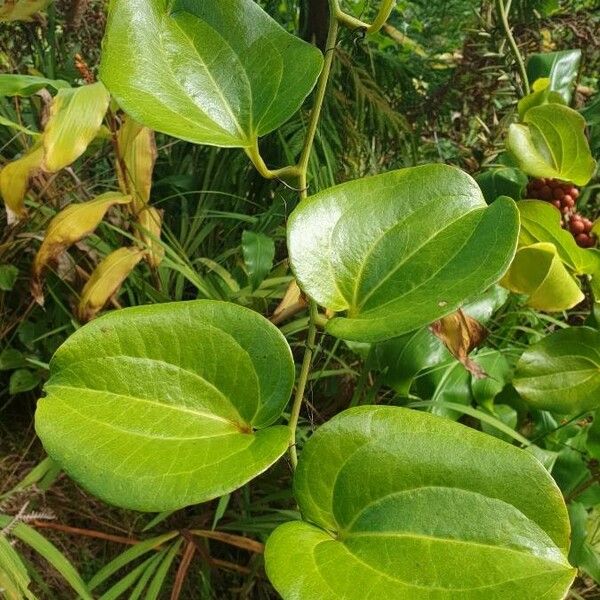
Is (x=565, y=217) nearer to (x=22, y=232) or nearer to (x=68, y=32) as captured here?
(x=22, y=232)

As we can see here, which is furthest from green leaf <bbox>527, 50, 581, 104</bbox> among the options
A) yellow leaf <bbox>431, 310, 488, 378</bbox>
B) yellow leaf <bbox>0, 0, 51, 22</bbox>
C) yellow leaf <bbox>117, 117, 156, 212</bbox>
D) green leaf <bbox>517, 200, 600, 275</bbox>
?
yellow leaf <bbox>0, 0, 51, 22</bbox>

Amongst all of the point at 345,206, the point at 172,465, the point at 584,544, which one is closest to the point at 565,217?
the point at 584,544

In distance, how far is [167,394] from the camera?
333 millimetres

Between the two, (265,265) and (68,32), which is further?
(68,32)

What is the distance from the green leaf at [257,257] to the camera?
3.22 ft

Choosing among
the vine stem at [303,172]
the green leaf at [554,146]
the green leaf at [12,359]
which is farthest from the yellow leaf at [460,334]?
the green leaf at [12,359]

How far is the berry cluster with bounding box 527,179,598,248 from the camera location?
0.76 m

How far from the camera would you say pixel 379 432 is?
30 centimetres

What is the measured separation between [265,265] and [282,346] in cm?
65

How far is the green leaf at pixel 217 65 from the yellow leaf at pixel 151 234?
66 centimetres

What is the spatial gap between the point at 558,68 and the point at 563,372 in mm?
426

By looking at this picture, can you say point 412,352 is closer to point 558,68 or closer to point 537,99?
point 537,99

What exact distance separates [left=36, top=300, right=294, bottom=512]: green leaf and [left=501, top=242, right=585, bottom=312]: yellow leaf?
0.37m

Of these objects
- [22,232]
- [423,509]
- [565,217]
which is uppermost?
[423,509]
